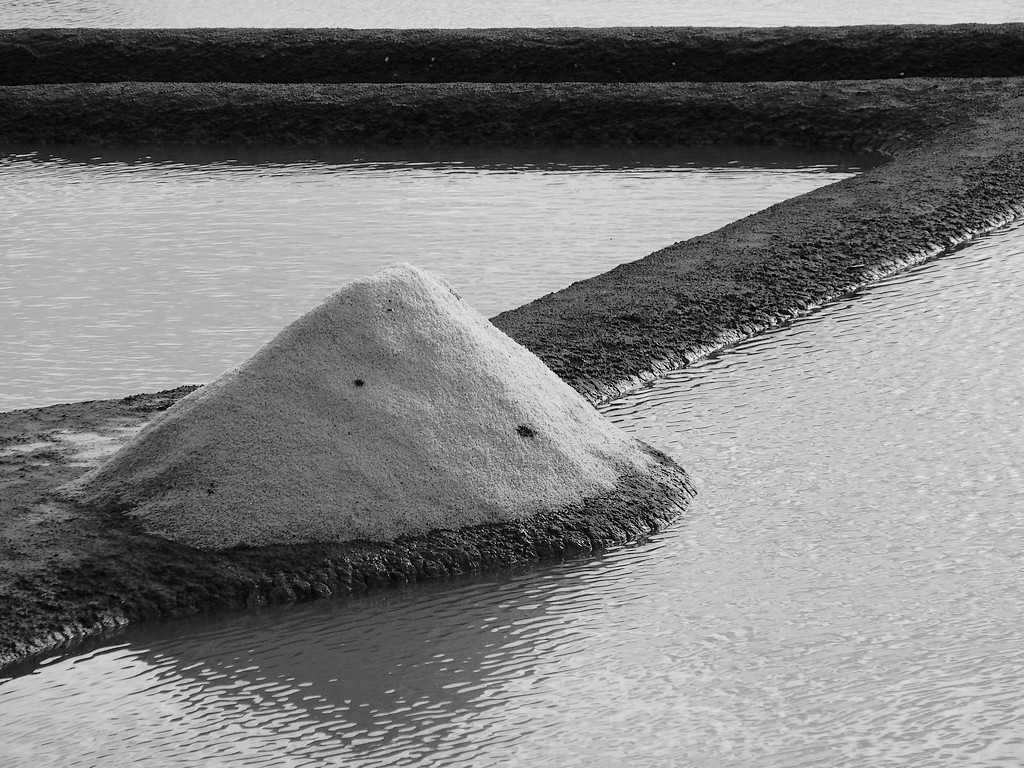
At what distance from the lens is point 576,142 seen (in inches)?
414

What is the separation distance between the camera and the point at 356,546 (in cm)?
→ 399

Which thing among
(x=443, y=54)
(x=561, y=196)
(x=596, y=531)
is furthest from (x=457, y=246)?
(x=443, y=54)

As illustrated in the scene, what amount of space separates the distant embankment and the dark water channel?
8190 mm

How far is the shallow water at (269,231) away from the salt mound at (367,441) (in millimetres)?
1354

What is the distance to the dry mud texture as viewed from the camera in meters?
3.92

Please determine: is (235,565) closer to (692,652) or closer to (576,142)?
(692,652)

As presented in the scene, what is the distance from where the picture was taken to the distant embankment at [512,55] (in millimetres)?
12250

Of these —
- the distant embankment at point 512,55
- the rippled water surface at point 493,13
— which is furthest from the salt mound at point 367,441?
the rippled water surface at point 493,13

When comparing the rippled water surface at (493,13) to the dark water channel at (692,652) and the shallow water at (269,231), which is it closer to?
the shallow water at (269,231)

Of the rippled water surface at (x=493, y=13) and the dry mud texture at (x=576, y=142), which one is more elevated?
the rippled water surface at (x=493, y=13)

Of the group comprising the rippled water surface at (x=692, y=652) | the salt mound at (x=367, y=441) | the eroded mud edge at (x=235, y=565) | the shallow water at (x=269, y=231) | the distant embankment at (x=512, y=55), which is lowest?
the rippled water surface at (x=692, y=652)

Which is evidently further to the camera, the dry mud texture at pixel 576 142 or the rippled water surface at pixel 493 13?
the rippled water surface at pixel 493 13

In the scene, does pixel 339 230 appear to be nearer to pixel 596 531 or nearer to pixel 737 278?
pixel 737 278

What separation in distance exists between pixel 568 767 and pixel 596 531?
3.87 ft
